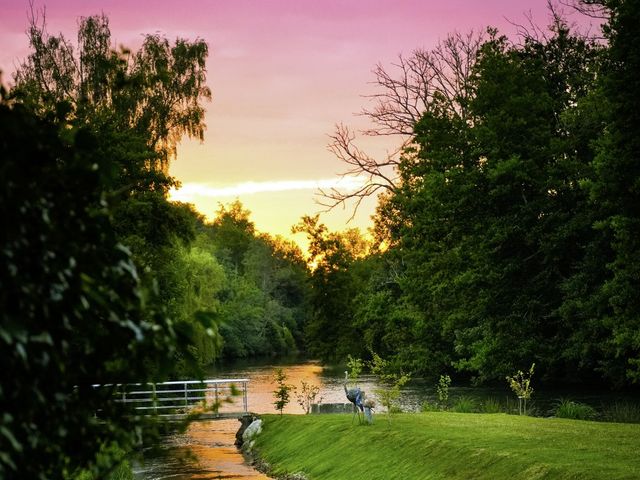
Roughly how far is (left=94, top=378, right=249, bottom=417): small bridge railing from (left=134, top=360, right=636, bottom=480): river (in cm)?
29

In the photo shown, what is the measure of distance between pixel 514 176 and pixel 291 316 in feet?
245

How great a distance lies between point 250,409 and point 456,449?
2380 centimetres

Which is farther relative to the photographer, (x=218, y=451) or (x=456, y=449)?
(x=218, y=451)

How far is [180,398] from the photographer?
59.7ft

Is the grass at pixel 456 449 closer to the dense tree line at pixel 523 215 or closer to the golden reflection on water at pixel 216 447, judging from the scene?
the golden reflection on water at pixel 216 447

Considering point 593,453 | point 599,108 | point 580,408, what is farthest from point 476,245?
point 593,453

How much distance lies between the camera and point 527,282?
39.0 meters

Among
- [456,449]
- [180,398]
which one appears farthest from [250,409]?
[180,398]

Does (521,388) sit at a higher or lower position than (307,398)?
higher

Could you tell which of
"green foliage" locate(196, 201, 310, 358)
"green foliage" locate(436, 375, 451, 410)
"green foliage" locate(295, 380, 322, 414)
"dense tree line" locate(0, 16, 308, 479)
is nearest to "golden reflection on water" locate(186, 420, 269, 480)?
"green foliage" locate(295, 380, 322, 414)

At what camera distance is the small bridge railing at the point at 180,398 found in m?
4.38

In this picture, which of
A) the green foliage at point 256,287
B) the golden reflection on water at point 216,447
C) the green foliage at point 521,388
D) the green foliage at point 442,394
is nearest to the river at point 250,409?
the golden reflection on water at point 216,447

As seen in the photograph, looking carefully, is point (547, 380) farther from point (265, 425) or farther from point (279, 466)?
point (279, 466)

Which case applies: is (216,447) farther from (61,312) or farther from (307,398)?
(61,312)
